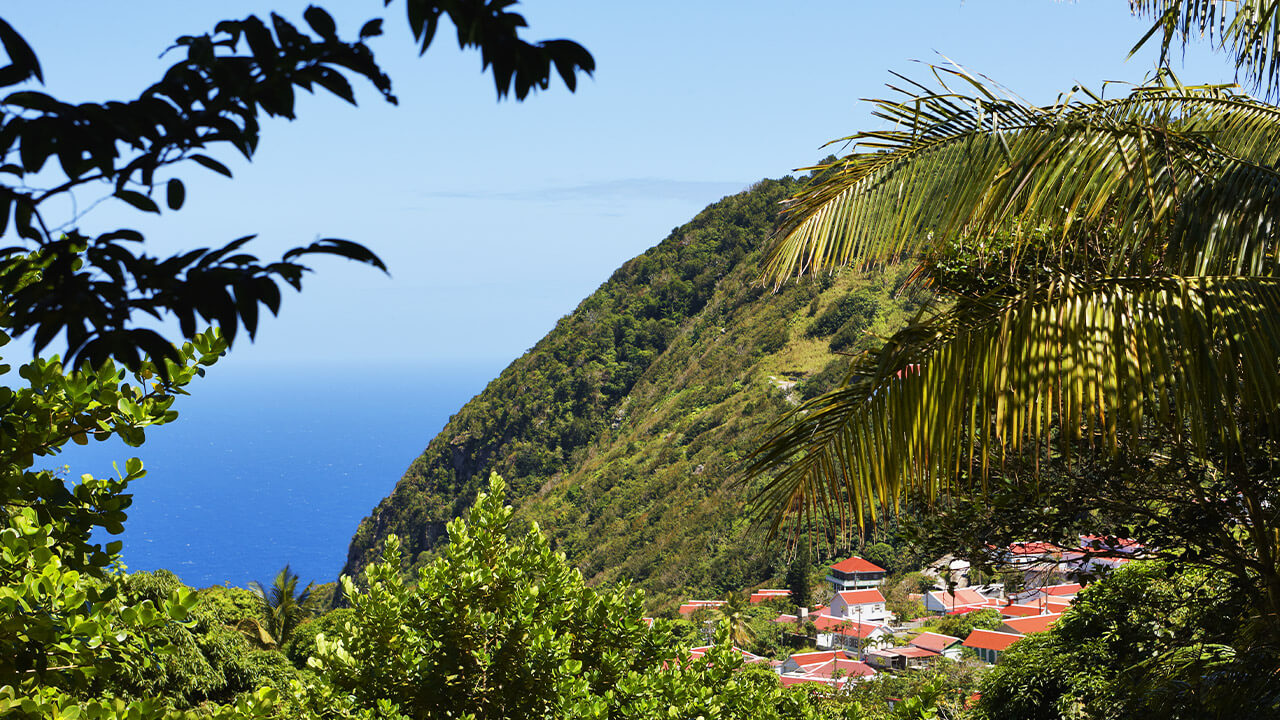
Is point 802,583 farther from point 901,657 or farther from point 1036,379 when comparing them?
point 1036,379

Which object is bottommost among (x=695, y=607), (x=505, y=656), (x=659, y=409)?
(x=695, y=607)

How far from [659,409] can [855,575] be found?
86.9 feet

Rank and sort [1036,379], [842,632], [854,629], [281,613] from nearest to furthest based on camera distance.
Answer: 1. [1036,379]
2. [281,613]
3. [842,632]
4. [854,629]

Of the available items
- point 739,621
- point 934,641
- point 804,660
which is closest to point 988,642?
point 934,641

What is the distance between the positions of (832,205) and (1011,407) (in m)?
1.40

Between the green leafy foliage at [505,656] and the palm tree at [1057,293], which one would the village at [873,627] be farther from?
the palm tree at [1057,293]

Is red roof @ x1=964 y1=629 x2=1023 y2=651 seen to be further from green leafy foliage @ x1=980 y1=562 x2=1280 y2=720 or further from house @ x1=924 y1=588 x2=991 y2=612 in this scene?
green leafy foliage @ x1=980 y1=562 x2=1280 y2=720

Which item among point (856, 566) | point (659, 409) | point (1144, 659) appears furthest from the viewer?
point (659, 409)

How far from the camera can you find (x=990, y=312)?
122 inches

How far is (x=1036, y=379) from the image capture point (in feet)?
9.30

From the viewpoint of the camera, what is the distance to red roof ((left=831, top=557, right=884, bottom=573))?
4147 centimetres

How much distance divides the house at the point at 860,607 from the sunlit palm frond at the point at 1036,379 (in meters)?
38.0

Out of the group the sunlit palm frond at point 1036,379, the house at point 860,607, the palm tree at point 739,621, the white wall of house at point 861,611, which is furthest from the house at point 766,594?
the sunlit palm frond at point 1036,379

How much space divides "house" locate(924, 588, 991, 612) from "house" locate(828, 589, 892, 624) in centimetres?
264
